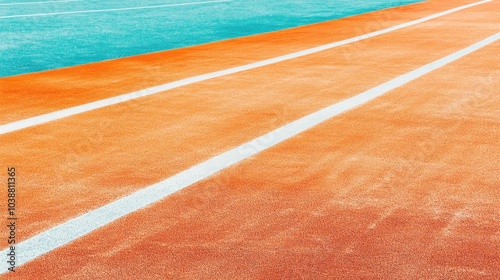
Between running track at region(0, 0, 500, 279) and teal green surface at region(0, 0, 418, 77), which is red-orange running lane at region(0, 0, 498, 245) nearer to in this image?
running track at region(0, 0, 500, 279)

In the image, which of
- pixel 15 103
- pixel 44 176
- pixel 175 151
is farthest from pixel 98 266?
pixel 15 103

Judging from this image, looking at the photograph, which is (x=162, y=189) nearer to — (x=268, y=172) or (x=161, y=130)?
(x=268, y=172)

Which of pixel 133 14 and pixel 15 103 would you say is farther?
pixel 133 14

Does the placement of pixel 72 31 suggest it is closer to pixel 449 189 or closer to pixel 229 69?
pixel 229 69

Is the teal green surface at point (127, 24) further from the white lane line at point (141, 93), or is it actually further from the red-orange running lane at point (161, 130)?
the red-orange running lane at point (161, 130)

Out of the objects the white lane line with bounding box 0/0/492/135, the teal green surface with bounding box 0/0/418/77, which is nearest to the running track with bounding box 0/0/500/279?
the white lane line with bounding box 0/0/492/135

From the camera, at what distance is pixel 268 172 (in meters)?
5.22

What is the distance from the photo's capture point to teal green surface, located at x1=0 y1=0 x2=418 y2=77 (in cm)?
1116

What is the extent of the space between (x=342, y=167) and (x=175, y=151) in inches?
52.1

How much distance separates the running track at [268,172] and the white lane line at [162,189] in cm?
6

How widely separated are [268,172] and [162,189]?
786mm

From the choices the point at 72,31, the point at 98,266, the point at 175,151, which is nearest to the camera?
the point at 98,266

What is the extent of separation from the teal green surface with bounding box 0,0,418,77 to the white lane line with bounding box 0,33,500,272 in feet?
14.7

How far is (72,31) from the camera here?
1353cm
